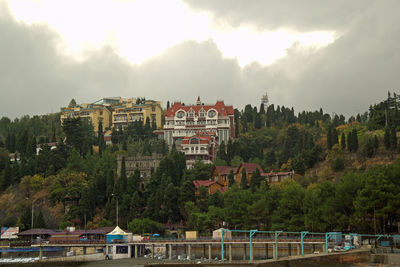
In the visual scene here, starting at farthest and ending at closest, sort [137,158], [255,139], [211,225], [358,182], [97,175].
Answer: [255,139] → [137,158] → [97,175] → [211,225] → [358,182]

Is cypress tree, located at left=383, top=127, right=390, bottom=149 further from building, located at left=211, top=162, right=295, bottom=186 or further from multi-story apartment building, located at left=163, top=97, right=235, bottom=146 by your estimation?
multi-story apartment building, located at left=163, top=97, right=235, bottom=146

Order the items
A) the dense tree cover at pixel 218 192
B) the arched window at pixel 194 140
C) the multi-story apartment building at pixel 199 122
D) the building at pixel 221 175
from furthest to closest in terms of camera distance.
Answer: the multi-story apartment building at pixel 199 122
the arched window at pixel 194 140
the building at pixel 221 175
the dense tree cover at pixel 218 192

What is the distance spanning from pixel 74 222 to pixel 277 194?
49011 mm

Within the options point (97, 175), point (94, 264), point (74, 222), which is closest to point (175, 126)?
point (97, 175)

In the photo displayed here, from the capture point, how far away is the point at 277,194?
10719cm

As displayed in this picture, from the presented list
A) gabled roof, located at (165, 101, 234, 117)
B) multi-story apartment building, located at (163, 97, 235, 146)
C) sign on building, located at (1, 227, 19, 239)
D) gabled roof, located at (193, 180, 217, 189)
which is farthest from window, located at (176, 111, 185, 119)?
sign on building, located at (1, 227, 19, 239)

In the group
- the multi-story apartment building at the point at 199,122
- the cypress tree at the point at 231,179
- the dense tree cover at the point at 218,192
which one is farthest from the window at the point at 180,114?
the cypress tree at the point at 231,179

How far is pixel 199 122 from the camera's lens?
193750 mm

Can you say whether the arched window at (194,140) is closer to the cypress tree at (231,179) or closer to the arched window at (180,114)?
the arched window at (180,114)

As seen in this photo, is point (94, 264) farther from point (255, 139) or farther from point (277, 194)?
point (255, 139)

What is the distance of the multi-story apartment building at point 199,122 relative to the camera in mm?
188875

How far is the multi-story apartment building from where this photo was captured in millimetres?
188875

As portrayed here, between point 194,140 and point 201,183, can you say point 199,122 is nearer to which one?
point 194,140

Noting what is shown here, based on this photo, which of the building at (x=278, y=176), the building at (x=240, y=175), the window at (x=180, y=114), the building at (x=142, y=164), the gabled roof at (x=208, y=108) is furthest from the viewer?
the window at (x=180, y=114)
